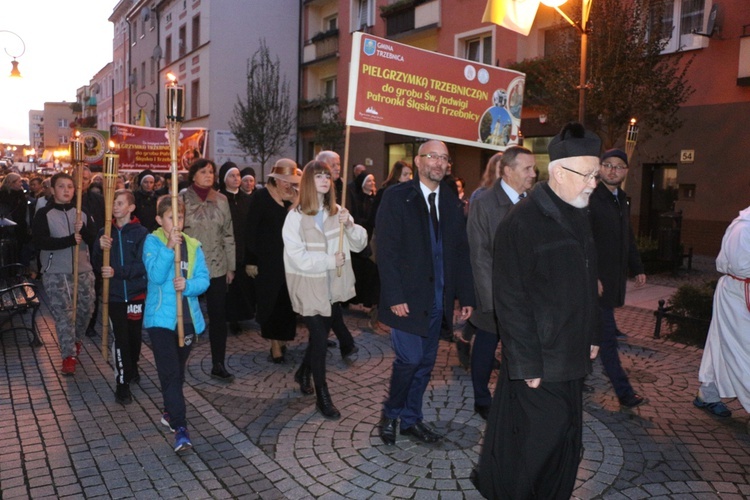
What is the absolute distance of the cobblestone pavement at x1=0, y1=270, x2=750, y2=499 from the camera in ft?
12.9

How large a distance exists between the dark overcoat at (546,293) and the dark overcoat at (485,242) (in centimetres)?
180

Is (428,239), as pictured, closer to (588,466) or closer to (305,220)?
(305,220)

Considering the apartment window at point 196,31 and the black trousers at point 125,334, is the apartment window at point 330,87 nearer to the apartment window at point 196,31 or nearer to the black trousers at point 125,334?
the apartment window at point 196,31

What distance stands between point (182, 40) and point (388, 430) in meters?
32.3

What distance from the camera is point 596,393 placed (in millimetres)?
5641

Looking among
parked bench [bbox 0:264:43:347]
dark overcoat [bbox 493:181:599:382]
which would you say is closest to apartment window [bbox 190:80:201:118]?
parked bench [bbox 0:264:43:347]

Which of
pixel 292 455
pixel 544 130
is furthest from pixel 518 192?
pixel 544 130

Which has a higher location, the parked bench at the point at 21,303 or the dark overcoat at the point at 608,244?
the dark overcoat at the point at 608,244

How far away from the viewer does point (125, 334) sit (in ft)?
17.9

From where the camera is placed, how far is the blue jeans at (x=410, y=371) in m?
4.45

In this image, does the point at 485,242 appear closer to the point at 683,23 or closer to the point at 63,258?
the point at 63,258

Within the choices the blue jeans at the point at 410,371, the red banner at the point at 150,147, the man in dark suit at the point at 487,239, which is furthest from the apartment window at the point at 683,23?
the blue jeans at the point at 410,371

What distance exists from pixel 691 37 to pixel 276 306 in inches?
517

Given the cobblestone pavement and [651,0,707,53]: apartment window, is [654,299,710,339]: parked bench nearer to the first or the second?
the cobblestone pavement
